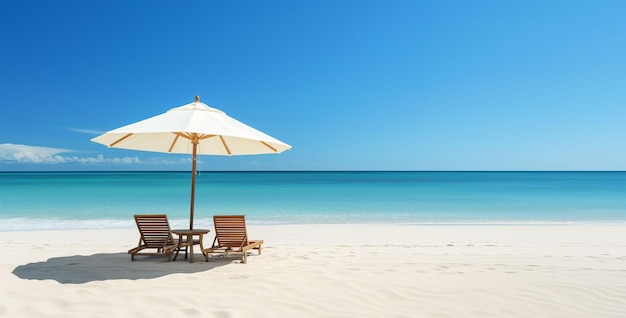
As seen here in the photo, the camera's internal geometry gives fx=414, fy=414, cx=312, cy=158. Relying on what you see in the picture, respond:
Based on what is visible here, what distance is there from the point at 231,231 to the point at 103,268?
166cm

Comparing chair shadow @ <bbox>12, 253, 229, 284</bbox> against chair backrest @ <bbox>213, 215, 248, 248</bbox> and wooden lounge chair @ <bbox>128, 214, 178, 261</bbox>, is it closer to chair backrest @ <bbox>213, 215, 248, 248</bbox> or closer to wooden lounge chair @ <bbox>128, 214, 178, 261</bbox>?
wooden lounge chair @ <bbox>128, 214, 178, 261</bbox>

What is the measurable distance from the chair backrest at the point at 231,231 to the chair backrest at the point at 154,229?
68 centimetres

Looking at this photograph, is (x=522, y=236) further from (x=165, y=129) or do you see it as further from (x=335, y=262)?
(x=165, y=129)

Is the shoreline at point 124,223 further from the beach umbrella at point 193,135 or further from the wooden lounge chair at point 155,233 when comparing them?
the wooden lounge chair at point 155,233

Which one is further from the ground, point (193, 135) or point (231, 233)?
point (193, 135)

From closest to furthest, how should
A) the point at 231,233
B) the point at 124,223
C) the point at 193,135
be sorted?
the point at 231,233
the point at 193,135
the point at 124,223

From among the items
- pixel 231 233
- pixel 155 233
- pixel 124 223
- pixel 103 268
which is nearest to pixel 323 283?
pixel 231 233

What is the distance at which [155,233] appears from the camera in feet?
19.0

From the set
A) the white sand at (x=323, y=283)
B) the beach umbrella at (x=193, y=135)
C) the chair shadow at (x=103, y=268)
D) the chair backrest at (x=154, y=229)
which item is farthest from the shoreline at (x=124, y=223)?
the chair backrest at (x=154, y=229)

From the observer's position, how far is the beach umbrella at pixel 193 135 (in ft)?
16.2

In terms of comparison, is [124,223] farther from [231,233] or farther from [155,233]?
[231,233]

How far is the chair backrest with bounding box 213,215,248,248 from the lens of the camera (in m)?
5.82

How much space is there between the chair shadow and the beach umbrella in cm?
64

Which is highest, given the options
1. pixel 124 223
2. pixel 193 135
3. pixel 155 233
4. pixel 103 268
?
pixel 193 135
